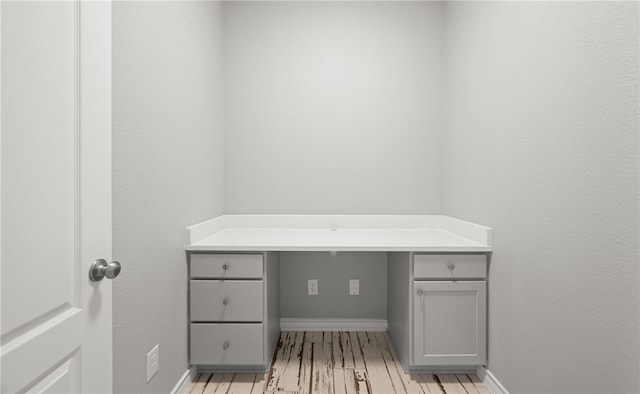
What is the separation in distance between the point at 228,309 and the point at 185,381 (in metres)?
0.42

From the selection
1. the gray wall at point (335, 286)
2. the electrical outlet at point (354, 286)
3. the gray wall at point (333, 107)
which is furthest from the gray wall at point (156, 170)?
the electrical outlet at point (354, 286)

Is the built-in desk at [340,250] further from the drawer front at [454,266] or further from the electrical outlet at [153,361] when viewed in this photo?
the electrical outlet at [153,361]

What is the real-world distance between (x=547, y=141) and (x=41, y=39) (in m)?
1.66

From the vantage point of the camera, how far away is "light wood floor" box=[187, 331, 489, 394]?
6.83ft

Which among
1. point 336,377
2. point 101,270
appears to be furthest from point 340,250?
point 101,270

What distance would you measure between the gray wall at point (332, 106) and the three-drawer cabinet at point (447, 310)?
77cm

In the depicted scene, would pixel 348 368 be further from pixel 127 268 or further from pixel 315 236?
pixel 127 268

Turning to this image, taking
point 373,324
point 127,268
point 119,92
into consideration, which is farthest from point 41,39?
point 373,324

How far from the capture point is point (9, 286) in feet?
2.21

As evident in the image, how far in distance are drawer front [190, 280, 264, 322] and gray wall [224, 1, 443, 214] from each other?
82 centimetres

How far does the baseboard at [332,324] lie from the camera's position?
9.49 ft

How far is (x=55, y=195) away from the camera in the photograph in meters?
0.81

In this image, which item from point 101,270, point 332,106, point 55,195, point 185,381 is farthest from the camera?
point 332,106

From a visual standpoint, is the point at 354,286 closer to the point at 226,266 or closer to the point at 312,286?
the point at 312,286
